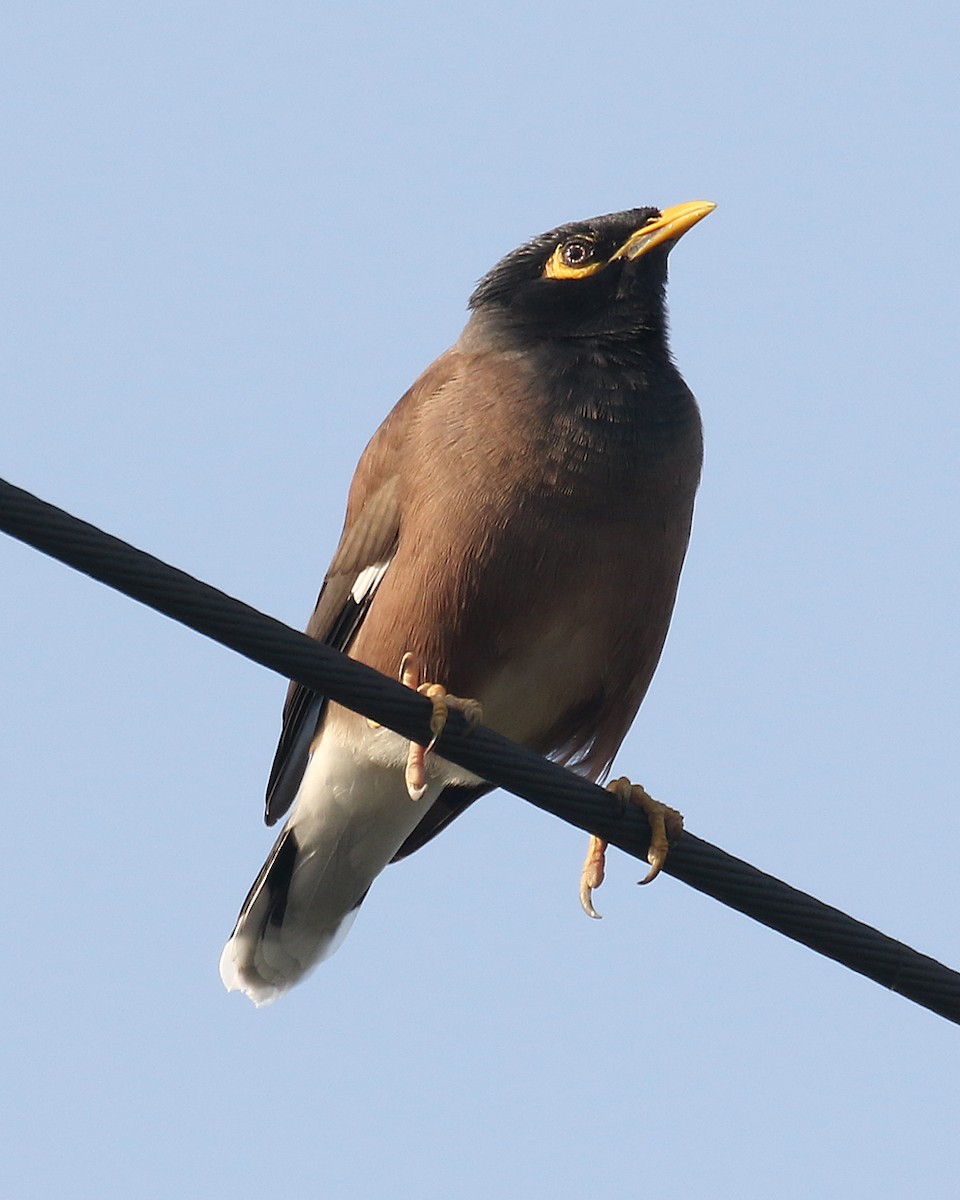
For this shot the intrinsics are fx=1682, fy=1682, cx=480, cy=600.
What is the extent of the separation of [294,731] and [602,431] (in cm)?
137

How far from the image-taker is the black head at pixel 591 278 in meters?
5.05

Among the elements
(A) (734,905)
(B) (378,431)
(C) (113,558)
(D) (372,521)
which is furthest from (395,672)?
(C) (113,558)

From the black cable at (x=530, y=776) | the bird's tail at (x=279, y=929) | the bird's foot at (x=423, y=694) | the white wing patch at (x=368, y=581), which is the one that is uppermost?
the white wing patch at (x=368, y=581)

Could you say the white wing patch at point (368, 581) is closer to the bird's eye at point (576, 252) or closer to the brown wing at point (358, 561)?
the brown wing at point (358, 561)

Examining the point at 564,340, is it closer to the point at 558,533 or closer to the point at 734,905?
the point at 558,533

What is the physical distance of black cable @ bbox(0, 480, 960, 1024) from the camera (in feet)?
9.36

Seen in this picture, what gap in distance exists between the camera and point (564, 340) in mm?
4938

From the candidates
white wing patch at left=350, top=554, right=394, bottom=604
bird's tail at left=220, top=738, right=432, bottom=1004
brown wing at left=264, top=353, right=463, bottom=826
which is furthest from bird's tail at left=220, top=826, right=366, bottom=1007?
white wing patch at left=350, top=554, right=394, bottom=604

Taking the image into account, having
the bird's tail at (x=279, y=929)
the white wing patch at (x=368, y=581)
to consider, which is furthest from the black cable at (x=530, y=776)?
the bird's tail at (x=279, y=929)

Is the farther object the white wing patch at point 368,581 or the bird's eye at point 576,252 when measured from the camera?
the bird's eye at point 576,252

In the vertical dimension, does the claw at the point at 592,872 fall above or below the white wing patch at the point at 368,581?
below

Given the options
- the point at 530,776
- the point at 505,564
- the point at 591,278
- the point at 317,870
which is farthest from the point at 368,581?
the point at 530,776

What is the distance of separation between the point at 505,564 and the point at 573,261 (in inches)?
51.7

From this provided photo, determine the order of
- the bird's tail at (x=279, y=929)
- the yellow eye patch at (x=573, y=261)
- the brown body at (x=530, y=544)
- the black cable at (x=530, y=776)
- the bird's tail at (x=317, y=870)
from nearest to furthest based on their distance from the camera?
the black cable at (x=530, y=776) → the brown body at (x=530, y=544) → the bird's tail at (x=317, y=870) → the yellow eye patch at (x=573, y=261) → the bird's tail at (x=279, y=929)
